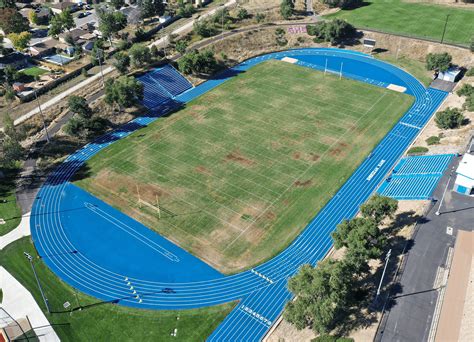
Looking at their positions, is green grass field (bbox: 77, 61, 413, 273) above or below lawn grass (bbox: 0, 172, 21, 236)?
above

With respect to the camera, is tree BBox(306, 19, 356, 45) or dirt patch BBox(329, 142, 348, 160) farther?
tree BBox(306, 19, 356, 45)

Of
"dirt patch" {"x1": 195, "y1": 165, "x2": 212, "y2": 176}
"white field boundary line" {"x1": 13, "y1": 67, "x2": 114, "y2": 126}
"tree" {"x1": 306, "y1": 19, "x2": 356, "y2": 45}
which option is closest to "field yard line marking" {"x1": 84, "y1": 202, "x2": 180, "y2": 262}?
"dirt patch" {"x1": 195, "y1": 165, "x2": 212, "y2": 176}

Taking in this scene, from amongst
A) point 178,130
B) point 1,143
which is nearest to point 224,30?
point 178,130

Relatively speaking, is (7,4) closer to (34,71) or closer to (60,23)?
(60,23)

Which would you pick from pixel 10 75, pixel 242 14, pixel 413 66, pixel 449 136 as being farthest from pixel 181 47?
pixel 449 136

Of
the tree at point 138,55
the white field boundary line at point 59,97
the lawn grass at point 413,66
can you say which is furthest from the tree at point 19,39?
the lawn grass at point 413,66

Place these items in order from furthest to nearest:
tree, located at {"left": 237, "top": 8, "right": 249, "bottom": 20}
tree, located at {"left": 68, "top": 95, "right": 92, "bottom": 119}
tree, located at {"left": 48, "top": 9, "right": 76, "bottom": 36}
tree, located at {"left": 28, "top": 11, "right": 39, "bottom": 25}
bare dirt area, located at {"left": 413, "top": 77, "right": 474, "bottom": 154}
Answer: tree, located at {"left": 28, "top": 11, "right": 39, "bottom": 25} < tree, located at {"left": 237, "top": 8, "right": 249, "bottom": 20} < tree, located at {"left": 48, "top": 9, "right": 76, "bottom": 36} < tree, located at {"left": 68, "top": 95, "right": 92, "bottom": 119} < bare dirt area, located at {"left": 413, "top": 77, "right": 474, "bottom": 154}

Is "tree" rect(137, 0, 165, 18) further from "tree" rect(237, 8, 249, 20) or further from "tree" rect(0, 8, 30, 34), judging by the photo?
"tree" rect(0, 8, 30, 34)
